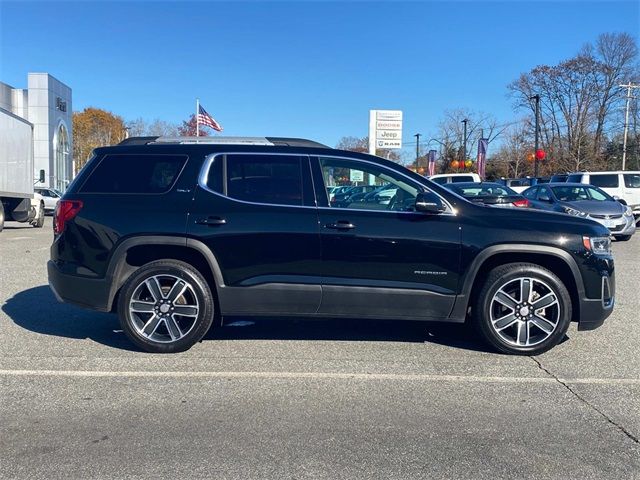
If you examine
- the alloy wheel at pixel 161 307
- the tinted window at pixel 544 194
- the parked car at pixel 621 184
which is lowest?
the alloy wheel at pixel 161 307

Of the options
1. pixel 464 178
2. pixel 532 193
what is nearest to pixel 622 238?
pixel 532 193

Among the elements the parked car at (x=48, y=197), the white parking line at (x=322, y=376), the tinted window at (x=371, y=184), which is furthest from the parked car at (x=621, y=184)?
the parked car at (x=48, y=197)

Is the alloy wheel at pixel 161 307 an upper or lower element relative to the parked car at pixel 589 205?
lower

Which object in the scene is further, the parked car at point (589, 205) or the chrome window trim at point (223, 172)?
the parked car at point (589, 205)

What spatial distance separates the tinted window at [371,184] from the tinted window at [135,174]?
55.2 inches

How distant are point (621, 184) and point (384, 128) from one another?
10.5 m

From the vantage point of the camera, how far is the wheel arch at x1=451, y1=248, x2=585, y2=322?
5.03 meters

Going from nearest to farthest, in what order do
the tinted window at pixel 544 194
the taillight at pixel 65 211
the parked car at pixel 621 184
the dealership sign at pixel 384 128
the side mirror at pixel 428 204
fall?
the side mirror at pixel 428 204 < the taillight at pixel 65 211 < the tinted window at pixel 544 194 < the parked car at pixel 621 184 < the dealership sign at pixel 384 128

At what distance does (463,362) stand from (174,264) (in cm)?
275

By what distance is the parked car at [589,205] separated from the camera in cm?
1501

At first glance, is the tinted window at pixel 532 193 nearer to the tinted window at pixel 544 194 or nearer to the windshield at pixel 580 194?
the tinted window at pixel 544 194

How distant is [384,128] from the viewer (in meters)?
26.5

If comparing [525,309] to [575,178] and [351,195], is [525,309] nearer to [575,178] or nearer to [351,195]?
[351,195]

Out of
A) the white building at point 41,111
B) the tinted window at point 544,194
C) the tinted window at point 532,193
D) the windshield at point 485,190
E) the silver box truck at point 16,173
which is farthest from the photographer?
the white building at point 41,111
